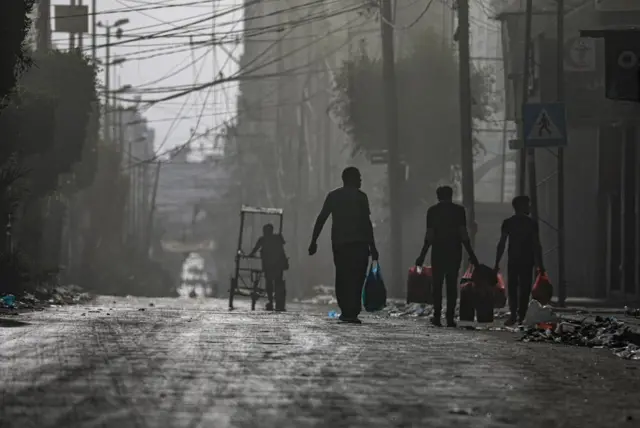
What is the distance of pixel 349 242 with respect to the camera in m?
18.4

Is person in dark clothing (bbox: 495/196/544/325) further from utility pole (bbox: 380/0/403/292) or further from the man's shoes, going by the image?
utility pole (bbox: 380/0/403/292)

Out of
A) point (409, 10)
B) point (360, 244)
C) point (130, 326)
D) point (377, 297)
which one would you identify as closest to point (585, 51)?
point (377, 297)

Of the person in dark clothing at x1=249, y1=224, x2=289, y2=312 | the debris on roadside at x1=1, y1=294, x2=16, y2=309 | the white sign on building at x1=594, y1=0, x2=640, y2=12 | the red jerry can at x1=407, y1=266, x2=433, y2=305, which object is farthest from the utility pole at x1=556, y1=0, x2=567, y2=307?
the debris on roadside at x1=1, y1=294, x2=16, y2=309

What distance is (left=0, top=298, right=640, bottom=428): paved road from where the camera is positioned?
24.1 feet

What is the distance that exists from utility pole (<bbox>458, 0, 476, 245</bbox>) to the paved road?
1867cm

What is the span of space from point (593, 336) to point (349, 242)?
347cm

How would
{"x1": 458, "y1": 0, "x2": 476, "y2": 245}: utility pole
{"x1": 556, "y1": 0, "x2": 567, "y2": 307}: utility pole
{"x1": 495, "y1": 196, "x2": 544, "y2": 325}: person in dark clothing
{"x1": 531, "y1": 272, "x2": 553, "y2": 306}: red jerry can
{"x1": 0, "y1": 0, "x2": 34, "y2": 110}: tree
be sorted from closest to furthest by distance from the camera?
{"x1": 495, "y1": 196, "x2": 544, "y2": 325}: person in dark clothing < {"x1": 531, "y1": 272, "x2": 553, "y2": 306}: red jerry can < {"x1": 0, "y1": 0, "x2": 34, "y2": 110}: tree < {"x1": 556, "y1": 0, "x2": 567, "y2": 307}: utility pole < {"x1": 458, "y1": 0, "x2": 476, "y2": 245}: utility pole

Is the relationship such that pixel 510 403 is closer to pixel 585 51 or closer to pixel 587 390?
pixel 587 390

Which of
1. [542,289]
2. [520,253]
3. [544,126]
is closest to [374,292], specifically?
[520,253]

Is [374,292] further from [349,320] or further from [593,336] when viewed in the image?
[593,336]

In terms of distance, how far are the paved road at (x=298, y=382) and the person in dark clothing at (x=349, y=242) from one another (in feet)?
13.7

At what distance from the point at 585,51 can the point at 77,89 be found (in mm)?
19988

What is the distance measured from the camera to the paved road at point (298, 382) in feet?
24.1

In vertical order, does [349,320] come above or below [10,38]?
below
